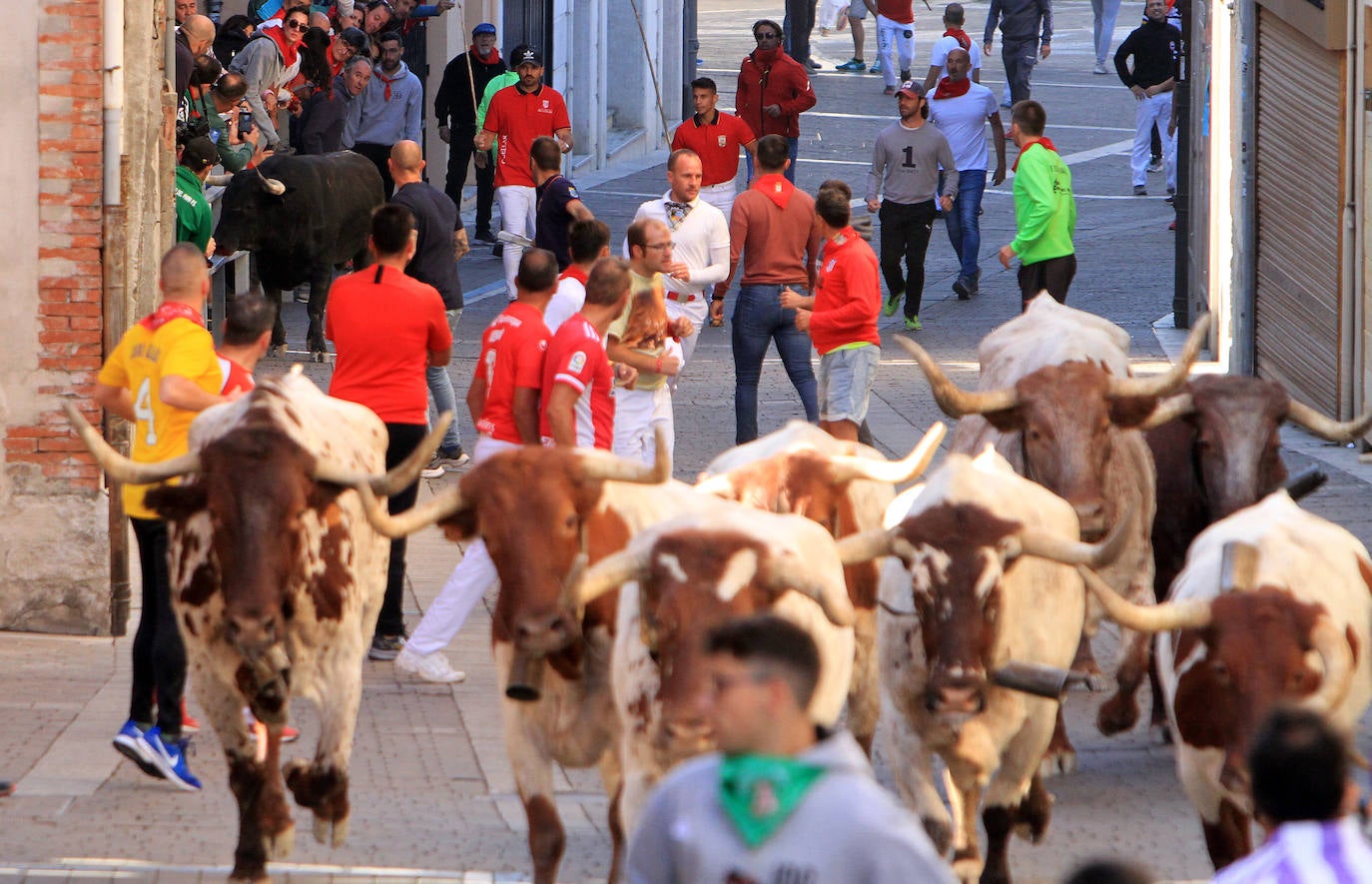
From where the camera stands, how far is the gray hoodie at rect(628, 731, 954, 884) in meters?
3.69

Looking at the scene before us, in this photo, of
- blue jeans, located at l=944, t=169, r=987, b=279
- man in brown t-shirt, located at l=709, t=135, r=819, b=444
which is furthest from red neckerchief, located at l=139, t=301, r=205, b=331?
blue jeans, located at l=944, t=169, r=987, b=279

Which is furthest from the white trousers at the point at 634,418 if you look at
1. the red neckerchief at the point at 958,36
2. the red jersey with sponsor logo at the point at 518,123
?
the red neckerchief at the point at 958,36

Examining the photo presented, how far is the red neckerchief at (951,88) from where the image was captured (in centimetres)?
2045

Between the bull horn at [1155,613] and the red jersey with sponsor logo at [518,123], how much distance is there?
13.2 m

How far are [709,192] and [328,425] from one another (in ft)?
37.3

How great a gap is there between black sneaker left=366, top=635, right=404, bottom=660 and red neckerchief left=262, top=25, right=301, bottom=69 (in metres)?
9.20

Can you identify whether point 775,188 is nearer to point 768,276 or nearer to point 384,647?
point 768,276

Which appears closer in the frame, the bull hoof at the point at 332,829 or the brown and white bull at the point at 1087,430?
the bull hoof at the point at 332,829

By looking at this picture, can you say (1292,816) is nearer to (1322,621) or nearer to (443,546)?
(1322,621)

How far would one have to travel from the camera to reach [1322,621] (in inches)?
236

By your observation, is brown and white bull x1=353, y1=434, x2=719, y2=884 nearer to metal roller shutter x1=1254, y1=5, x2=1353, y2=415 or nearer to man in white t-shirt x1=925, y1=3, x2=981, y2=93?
metal roller shutter x1=1254, y1=5, x2=1353, y2=415

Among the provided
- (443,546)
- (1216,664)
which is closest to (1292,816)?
(1216,664)

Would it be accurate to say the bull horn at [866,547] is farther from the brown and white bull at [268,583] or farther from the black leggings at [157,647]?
the black leggings at [157,647]

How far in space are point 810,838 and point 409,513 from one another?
11.5 ft
